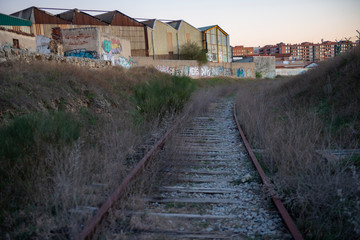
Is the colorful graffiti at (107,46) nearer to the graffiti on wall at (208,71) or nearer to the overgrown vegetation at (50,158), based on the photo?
the graffiti on wall at (208,71)

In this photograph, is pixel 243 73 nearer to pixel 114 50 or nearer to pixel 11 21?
pixel 114 50

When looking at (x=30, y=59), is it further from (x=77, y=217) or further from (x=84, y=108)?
(x=77, y=217)

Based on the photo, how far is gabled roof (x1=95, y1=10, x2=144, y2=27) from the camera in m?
35.0

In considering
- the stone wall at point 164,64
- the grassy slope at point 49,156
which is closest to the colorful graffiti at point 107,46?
the stone wall at point 164,64

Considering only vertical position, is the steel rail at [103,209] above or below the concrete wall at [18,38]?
below

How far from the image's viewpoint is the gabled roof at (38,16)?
30125 mm

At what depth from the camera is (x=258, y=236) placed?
2686mm

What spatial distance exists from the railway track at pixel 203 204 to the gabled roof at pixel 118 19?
3347cm

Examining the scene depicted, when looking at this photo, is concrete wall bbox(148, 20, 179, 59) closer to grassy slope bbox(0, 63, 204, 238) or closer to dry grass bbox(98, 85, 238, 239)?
grassy slope bbox(0, 63, 204, 238)

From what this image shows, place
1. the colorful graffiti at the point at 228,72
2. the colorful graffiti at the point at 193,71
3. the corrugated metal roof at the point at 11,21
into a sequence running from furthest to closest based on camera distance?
the colorful graffiti at the point at 228,72, the colorful graffiti at the point at 193,71, the corrugated metal roof at the point at 11,21

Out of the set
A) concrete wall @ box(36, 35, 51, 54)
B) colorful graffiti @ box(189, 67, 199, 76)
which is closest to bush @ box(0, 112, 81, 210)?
concrete wall @ box(36, 35, 51, 54)

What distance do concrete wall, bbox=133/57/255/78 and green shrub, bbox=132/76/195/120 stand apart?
1057cm

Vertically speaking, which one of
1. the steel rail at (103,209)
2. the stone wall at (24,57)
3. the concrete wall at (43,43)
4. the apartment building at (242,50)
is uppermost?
the apartment building at (242,50)

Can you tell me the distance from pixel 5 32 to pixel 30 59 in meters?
8.54
